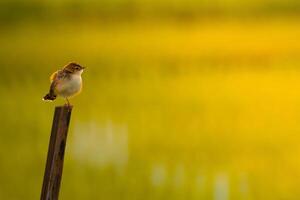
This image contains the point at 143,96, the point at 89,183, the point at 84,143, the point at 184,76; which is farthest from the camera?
the point at 184,76

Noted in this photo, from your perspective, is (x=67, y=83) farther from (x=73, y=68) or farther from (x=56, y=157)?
(x=56, y=157)

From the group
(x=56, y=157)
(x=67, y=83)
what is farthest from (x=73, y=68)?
(x=56, y=157)

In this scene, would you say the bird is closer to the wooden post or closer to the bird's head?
the bird's head

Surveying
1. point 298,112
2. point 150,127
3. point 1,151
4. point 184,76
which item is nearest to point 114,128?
point 150,127

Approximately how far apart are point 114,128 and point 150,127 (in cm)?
37

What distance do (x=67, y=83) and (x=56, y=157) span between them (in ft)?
3.90

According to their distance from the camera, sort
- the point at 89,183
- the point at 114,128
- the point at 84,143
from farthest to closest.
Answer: the point at 114,128
the point at 84,143
the point at 89,183

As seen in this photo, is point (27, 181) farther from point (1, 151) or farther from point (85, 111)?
point (85, 111)

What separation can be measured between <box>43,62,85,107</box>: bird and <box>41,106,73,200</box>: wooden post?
108 centimetres

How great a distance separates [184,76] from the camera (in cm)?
1116

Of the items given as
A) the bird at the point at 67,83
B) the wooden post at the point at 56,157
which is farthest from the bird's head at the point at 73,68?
the wooden post at the point at 56,157

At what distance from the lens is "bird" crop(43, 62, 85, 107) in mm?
5875

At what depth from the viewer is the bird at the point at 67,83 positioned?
5875 mm

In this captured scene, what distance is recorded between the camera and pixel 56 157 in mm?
4738
